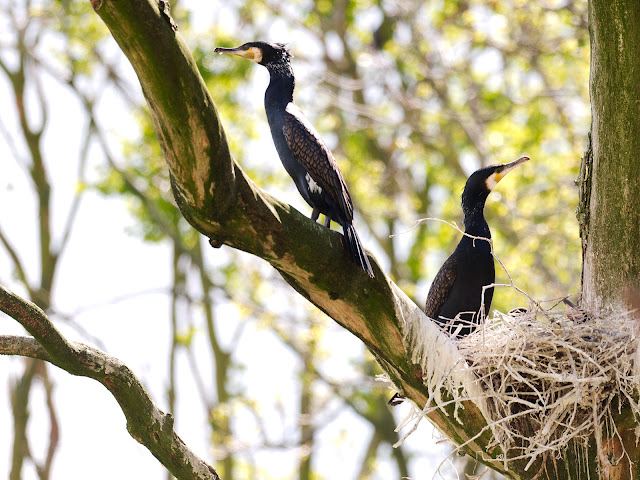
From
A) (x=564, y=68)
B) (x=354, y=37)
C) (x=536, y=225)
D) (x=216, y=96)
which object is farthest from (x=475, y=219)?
(x=354, y=37)

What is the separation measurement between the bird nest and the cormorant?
109cm

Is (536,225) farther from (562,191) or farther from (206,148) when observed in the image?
(206,148)

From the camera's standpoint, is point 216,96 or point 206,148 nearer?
point 206,148

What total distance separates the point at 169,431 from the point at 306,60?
32.0ft

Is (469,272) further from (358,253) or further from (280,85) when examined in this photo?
(358,253)

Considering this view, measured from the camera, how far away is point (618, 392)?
353cm

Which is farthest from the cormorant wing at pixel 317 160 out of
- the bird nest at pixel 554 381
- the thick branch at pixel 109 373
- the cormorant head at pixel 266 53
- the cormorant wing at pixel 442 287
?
the thick branch at pixel 109 373

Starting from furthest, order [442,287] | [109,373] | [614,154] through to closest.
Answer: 1. [442,287]
2. [614,154]
3. [109,373]

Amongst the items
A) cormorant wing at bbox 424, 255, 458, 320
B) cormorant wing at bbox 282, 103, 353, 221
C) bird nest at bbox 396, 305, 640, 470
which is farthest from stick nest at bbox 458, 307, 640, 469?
cormorant wing at bbox 424, 255, 458, 320

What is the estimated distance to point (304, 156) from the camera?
420cm

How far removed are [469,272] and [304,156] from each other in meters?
1.54

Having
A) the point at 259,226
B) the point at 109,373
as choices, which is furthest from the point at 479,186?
the point at 109,373

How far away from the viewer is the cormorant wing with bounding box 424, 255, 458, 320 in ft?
16.8

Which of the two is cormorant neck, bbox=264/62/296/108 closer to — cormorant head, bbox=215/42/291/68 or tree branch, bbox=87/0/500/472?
cormorant head, bbox=215/42/291/68
